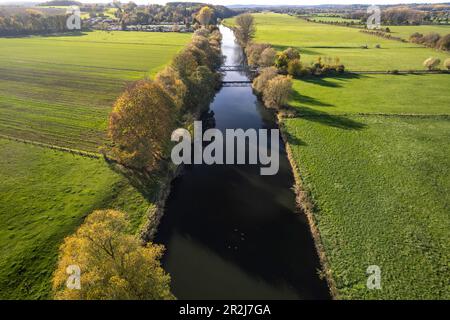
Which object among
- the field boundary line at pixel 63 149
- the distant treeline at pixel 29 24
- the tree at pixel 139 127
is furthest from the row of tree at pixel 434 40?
the distant treeline at pixel 29 24

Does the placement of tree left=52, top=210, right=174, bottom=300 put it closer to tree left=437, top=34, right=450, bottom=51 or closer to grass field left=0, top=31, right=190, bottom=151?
grass field left=0, top=31, right=190, bottom=151

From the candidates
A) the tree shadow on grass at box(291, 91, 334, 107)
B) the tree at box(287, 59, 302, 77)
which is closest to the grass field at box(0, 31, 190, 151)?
the tree at box(287, 59, 302, 77)

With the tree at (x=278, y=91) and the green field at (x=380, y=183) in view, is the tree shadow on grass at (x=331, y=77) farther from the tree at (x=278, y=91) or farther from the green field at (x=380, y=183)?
the tree at (x=278, y=91)

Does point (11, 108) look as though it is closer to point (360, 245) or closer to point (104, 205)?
point (104, 205)

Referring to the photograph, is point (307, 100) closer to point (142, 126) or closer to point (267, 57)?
point (267, 57)

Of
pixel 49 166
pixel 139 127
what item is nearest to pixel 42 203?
pixel 49 166

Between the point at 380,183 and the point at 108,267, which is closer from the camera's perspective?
the point at 108,267

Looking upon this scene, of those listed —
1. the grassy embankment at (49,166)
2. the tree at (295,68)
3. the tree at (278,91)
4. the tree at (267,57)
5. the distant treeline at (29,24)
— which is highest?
the distant treeline at (29,24)
